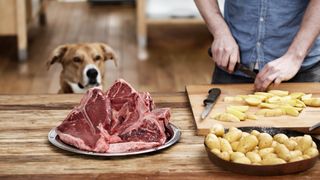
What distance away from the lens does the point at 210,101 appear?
5.83 ft

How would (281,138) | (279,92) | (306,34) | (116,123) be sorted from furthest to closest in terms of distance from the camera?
(306,34) → (279,92) → (116,123) → (281,138)

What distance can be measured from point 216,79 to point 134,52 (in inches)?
140

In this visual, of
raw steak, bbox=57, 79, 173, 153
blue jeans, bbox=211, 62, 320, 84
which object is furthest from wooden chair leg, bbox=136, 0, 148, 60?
raw steak, bbox=57, 79, 173, 153

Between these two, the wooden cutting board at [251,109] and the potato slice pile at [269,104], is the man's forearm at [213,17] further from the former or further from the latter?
the potato slice pile at [269,104]

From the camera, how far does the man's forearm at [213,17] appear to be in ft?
7.13

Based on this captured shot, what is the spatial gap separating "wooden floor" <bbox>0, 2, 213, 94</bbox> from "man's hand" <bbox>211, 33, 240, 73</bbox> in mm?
2550

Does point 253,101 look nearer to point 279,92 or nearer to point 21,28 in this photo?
point 279,92

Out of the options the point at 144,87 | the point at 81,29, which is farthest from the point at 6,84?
the point at 81,29

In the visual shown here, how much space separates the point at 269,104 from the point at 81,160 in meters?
0.59

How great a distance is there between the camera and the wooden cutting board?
1.61 m

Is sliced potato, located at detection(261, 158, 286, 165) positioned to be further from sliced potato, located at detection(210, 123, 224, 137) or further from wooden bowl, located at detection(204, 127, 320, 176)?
sliced potato, located at detection(210, 123, 224, 137)

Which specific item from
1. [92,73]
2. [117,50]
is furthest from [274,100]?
[117,50]

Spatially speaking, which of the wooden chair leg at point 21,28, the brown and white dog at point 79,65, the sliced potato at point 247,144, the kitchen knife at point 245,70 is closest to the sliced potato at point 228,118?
the sliced potato at point 247,144

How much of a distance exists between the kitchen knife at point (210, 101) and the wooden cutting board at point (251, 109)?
10mm
